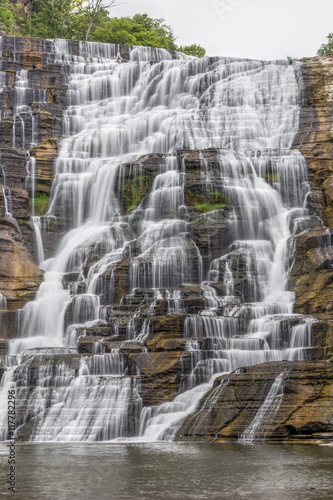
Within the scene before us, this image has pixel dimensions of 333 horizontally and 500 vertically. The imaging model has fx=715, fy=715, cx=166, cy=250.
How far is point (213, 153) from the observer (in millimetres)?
42781

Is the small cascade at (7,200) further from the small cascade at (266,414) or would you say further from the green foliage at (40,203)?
the small cascade at (266,414)

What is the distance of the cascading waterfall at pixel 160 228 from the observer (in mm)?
26000

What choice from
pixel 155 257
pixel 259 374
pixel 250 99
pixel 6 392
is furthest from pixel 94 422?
pixel 250 99

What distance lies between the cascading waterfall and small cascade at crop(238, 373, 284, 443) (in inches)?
105

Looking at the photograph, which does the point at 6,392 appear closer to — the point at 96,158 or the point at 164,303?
the point at 164,303

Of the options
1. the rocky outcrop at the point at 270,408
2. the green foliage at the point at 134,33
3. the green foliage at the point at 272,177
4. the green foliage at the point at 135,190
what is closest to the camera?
the rocky outcrop at the point at 270,408

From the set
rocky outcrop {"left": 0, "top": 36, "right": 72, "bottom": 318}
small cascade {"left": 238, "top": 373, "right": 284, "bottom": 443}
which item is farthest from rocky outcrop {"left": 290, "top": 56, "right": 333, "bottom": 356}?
rocky outcrop {"left": 0, "top": 36, "right": 72, "bottom": 318}

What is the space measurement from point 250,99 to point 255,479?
135ft

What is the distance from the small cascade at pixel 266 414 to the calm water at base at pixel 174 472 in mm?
1365

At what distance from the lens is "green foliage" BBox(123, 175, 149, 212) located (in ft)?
140

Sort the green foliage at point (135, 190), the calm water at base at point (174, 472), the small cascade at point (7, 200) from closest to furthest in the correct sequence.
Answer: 1. the calm water at base at point (174, 472)
2. the small cascade at point (7, 200)
3. the green foliage at point (135, 190)

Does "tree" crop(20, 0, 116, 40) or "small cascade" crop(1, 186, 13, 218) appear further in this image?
"tree" crop(20, 0, 116, 40)

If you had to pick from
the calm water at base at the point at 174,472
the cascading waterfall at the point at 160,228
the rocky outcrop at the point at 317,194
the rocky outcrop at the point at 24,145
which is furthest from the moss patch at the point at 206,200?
the calm water at base at the point at 174,472

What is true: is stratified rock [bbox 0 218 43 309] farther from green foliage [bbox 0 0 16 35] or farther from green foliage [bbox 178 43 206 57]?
green foliage [bbox 178 43 206 57]
